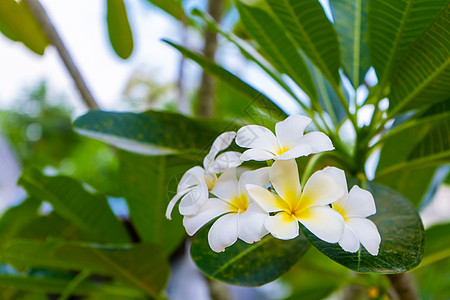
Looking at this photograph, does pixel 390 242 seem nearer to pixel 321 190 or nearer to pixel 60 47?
pixel 321 190

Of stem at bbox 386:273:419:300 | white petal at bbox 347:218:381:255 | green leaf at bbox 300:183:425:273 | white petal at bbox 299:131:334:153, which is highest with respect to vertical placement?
white petal at bbox 299:131:334:153

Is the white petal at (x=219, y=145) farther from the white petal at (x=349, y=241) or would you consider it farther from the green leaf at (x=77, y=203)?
the green leaf at (x=77, y=203)

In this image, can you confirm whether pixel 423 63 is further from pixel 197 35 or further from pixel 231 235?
pixel 197 35

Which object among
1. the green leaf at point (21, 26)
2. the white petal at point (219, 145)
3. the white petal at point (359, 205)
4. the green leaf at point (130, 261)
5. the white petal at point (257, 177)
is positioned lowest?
the green leaf at point (130, 261)

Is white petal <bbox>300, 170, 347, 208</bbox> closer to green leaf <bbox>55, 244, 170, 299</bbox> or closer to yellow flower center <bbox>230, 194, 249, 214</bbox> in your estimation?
yellow flower center <bbox>230, 194, 249, 214</bbox>

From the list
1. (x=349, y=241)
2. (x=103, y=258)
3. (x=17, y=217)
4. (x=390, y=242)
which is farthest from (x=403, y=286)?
(x=17, y=217)

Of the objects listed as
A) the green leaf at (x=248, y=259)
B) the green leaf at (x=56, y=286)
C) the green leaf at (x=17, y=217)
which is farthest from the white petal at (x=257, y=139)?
the green leaf at (x=17, y=217)

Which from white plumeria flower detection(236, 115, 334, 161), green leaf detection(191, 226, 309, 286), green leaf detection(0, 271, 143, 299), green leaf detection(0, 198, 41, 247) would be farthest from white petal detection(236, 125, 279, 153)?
green leaf detection(0, 198, 41, 247)
